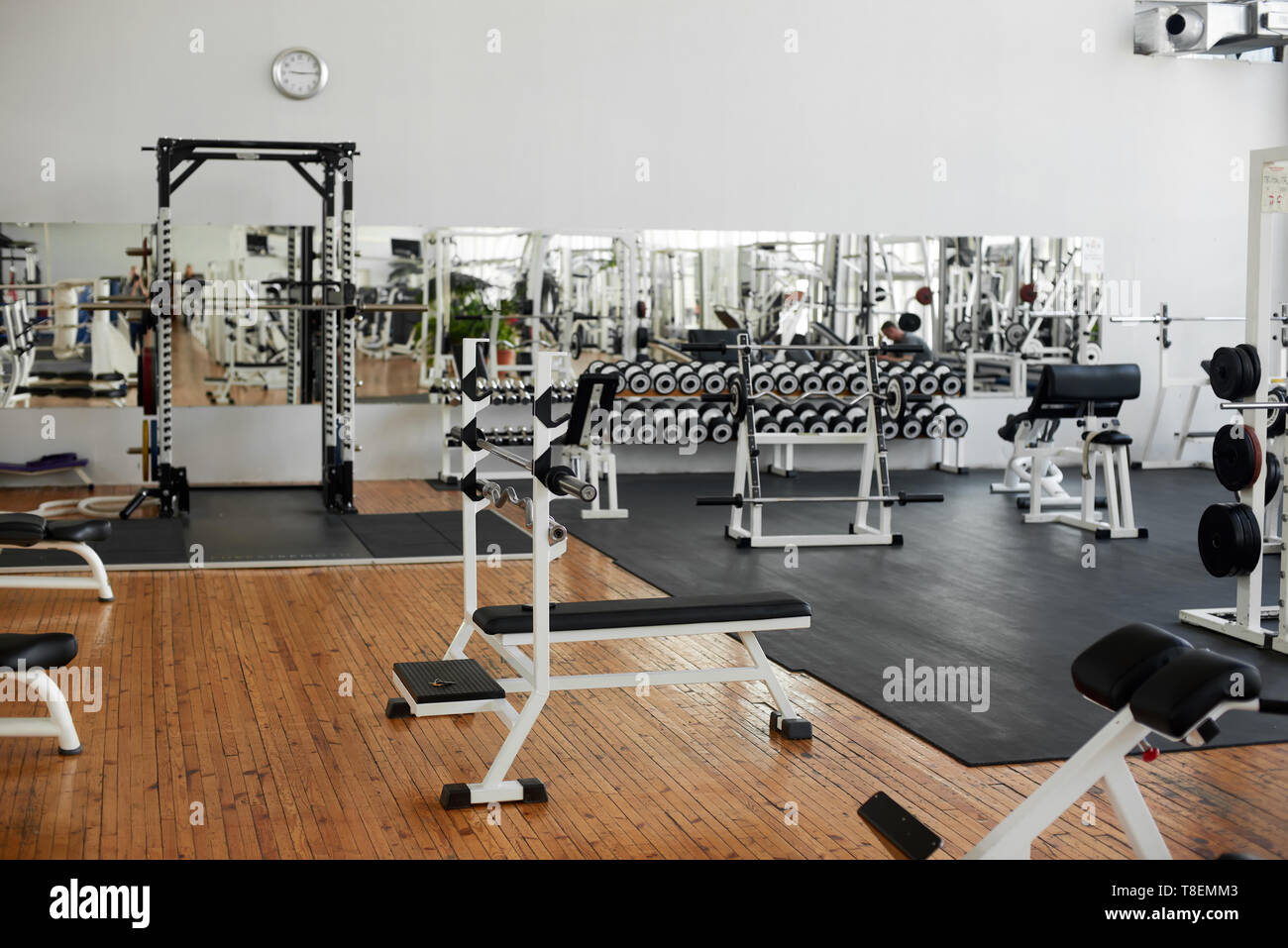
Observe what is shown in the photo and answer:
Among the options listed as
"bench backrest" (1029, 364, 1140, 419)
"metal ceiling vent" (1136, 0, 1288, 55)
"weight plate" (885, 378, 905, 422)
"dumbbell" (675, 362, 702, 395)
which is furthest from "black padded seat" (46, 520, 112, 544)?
"metal ceiling vent" (1136, 0, 1288, 55)

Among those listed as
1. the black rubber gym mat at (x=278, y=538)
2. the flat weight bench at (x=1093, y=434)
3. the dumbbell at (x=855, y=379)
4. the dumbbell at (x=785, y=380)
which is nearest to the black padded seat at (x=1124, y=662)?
the black rubber gym mat at (x=278, y=538)

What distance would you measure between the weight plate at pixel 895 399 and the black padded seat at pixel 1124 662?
12.7ft

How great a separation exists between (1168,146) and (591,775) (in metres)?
Result: 8.09

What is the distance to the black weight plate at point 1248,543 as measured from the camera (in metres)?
4.32

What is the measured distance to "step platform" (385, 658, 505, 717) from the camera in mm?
3312

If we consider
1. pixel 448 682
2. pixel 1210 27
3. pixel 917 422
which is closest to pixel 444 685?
pixel 448 682

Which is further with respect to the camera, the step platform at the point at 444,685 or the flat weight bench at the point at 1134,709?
the step platform at the point at 444,685

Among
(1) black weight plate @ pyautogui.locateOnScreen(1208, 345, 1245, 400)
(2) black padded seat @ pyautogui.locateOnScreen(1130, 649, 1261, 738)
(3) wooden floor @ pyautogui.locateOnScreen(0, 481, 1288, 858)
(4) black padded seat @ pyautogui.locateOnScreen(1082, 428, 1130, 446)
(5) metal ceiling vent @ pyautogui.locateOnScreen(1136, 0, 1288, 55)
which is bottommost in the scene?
(3) wooden floor @ pyautogui.locateOnScreen(0, 481, 1288, 858)

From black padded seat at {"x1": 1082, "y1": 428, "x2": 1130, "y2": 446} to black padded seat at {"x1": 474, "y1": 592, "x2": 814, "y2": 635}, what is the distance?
12.0ft

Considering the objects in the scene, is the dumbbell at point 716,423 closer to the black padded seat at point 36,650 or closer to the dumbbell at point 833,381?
the dumbbell at point 833,381

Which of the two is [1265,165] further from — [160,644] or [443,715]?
[160,644]

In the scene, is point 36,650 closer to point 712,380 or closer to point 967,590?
point 967,590

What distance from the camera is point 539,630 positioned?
10.1ft

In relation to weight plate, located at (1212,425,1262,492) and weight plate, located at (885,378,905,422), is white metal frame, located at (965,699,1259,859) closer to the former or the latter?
weight plate, located at (1212,425,1262,492)
